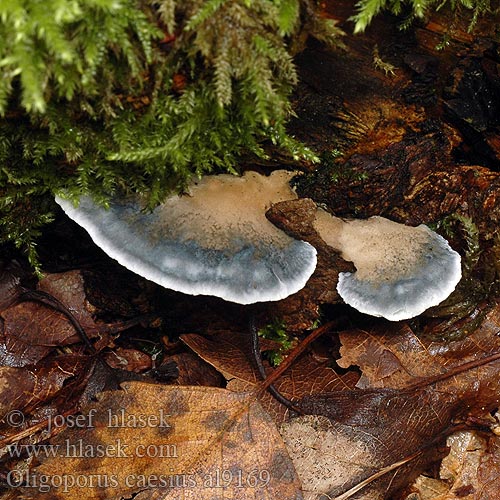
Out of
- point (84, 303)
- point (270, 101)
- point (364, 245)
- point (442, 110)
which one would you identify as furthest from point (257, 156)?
point (84, 303)

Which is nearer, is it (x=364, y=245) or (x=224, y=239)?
(x=224, y=239)

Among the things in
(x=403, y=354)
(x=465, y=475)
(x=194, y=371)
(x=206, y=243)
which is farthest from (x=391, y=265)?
(x=194, y=371)

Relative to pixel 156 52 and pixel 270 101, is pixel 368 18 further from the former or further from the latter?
pixel 156 52

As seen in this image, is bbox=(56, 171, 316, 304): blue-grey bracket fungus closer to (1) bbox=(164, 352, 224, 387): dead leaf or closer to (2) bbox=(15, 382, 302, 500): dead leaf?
(2) bbox=(15, 382, 302, 500): dead leaf

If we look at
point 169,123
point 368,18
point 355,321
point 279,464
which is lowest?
point 279,464

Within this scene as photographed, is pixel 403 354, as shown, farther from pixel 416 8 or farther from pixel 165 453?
pixel 416 8

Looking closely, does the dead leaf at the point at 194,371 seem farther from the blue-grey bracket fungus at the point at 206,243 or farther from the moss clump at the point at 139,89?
the moss clump at the point at 139,89

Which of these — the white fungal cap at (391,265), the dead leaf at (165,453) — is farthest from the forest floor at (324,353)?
the white fungal cap at (391,265)

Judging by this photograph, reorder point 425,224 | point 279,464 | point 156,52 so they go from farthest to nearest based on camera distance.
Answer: point 425,224 < point 279,464 < point 156,52
